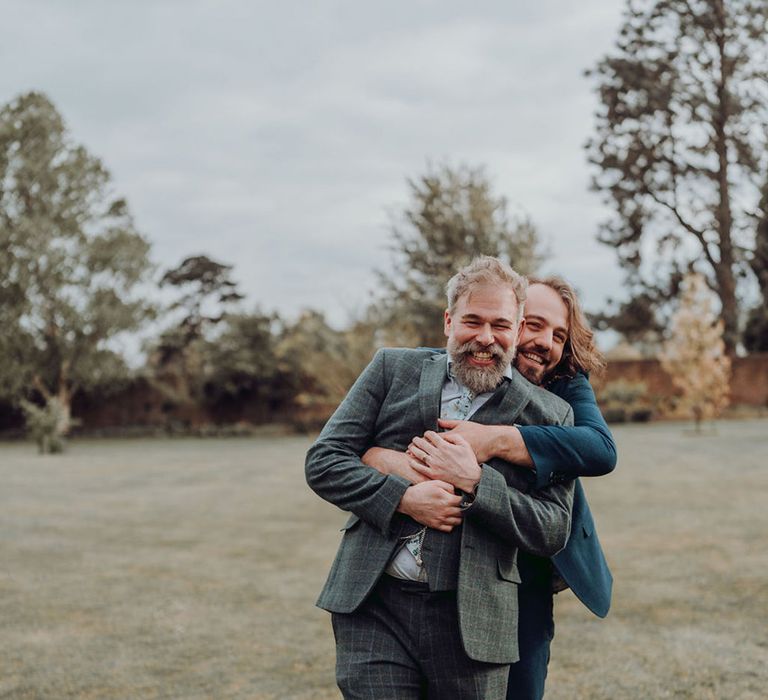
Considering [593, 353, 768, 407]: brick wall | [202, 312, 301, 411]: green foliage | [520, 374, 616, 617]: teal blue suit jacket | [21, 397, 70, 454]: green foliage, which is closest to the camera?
[520, 374, 616, 617]: teal blue suit jacket

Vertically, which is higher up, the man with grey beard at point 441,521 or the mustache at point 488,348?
the mustache at point 488,348

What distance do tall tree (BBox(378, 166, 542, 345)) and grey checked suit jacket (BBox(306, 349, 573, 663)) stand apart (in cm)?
1421

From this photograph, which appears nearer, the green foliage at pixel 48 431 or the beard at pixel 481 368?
the beard at pixel 481 368

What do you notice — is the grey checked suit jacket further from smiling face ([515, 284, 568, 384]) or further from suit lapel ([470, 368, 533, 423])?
smiling face ([515, 284, 568, 384])

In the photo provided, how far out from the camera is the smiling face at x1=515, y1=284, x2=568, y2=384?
2.96 m

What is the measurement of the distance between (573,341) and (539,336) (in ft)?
0.49

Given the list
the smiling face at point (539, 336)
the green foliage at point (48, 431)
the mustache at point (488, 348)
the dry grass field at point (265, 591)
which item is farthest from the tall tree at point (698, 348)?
the mustache at point (488, 348)

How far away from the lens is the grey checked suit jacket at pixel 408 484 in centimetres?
248

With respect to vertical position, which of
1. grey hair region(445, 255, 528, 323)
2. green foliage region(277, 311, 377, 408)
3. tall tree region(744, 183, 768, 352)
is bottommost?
grey hair region(445, 255, 528, 323)

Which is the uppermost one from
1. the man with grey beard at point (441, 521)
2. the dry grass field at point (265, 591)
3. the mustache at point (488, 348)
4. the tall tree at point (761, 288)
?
the tall tree at point (761, 288)

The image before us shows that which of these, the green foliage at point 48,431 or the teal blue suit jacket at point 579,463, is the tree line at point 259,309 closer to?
the green foliage at point 48,431

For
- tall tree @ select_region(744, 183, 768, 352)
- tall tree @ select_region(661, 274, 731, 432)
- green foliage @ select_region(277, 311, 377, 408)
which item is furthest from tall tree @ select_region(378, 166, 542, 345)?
tall tree @ select_region(744, 183, 768, 352)

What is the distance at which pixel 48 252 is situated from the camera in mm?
36156

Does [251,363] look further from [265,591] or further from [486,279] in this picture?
[486,279]
